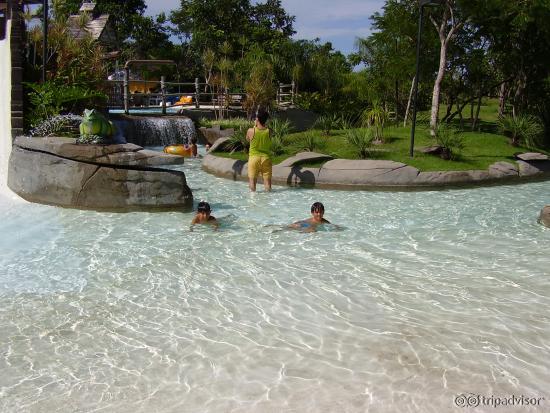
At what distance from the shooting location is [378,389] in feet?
12.4

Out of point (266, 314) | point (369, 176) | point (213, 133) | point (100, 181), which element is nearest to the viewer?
point (266, 314)

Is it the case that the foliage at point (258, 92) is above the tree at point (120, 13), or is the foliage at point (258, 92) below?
below

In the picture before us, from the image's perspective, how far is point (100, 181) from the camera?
9047mm

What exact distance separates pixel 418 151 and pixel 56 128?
8.60 meters

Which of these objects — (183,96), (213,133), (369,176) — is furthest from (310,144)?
(183,96)

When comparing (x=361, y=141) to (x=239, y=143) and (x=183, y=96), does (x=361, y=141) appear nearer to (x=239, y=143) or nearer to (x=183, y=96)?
(x=239, y=143)

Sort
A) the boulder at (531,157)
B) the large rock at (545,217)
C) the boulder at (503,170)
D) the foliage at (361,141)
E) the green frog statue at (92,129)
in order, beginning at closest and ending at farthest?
the large rock at (545,217) < the green frog statue at (92,129) < the boulder at (503,170) < the foliage at (361,141) < the boulder at (531,157)

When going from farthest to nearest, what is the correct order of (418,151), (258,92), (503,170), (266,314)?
1. (258,92)
2. (418,151)
3. (503,170)
4. (266,314)

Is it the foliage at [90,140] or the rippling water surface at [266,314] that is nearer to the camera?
the rippling water surface at [266,314]

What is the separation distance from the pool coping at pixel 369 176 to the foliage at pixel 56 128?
12.0ft

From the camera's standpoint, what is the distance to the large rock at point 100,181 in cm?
905

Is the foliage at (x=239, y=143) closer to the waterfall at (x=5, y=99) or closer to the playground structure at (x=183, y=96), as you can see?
the waterfall at (x=5, y=99)

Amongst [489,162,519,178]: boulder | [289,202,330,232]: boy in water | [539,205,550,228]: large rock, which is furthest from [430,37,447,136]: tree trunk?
[289,202,330,232]: boy in water

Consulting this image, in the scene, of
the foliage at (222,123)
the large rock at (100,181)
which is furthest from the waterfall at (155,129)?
the large rock at (100,181)
